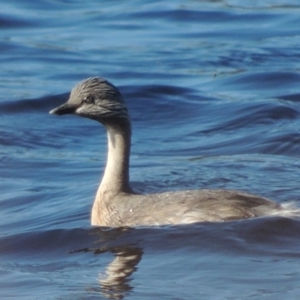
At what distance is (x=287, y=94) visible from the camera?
1762 centimetres

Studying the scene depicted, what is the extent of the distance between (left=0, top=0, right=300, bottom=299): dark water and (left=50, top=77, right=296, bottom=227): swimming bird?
0.40 ft

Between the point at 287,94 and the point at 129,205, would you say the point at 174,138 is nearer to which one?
the point at 287,94

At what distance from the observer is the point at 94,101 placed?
10.0 metres

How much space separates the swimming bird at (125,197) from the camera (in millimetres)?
9562

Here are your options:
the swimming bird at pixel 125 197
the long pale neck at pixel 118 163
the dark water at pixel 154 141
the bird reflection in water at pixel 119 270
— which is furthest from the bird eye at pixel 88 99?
the bird reflection in water at pixel 119 270

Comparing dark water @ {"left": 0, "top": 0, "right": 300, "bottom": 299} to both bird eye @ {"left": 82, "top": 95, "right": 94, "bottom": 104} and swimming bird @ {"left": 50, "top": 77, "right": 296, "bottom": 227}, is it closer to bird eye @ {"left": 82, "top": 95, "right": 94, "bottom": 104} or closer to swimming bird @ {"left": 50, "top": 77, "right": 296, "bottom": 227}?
swimming bird @ {"left": 50, "top": 77, "right": 296, "bottom": 227}

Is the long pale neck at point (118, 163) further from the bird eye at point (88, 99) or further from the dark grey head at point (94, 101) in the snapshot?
the bird eye at point (88, 99)

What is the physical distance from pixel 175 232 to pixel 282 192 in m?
2.13

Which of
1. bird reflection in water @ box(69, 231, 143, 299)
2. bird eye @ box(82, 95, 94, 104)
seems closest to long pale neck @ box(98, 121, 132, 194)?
bird eye @ box(82, 95, 94, 104)

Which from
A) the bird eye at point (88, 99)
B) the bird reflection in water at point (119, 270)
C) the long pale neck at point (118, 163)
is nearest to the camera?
the bird reflection in water at point (119, 270)

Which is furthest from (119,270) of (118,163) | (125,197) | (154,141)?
(154,141)

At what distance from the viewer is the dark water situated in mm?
8484

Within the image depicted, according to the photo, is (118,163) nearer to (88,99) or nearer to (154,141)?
(88,99)

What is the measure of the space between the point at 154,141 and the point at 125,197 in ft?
15.5
